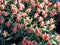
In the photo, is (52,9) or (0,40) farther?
(52,9)

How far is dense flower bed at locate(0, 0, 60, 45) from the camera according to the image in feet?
13.4

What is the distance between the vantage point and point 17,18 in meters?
4.55

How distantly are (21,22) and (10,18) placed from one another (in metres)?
0.31

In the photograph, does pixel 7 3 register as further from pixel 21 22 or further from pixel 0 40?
pixel 0 40

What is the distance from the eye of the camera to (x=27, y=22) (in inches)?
178

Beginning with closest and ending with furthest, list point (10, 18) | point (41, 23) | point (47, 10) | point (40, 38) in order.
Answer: point (40, 38), point (41, 23), point (10, 18), point (47, 10)

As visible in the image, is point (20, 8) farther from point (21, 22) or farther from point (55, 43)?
point (55, 43)

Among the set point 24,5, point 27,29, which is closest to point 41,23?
point 27,29

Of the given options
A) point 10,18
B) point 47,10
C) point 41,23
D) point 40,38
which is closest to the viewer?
point 40,38

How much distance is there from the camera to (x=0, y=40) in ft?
13.8

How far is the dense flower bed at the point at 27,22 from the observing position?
4.08m

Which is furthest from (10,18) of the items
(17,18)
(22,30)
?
(22,30)

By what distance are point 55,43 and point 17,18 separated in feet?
3.07

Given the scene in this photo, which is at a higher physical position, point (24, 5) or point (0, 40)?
point (24, 5)
